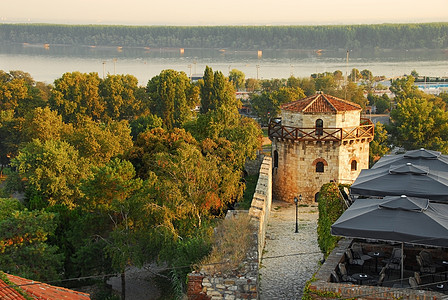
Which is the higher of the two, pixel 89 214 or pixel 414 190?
pixel 414 190

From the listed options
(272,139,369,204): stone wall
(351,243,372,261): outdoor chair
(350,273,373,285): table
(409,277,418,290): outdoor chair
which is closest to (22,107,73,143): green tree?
(272,139,369,204): stone wall

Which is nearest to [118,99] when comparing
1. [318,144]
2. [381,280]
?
[318,144]

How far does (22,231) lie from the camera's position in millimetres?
24703

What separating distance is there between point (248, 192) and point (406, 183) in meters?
14.3

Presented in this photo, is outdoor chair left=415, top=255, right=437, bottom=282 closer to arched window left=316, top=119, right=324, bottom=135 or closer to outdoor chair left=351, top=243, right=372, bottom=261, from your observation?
outdoor chair left=351, top=243, right=372, bottom=261

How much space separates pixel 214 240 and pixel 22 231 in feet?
31.1

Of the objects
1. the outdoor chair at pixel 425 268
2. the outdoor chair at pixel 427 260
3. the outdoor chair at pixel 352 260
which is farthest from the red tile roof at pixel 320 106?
the outdoor chair at pixel 425 268

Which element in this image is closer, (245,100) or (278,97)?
(278,97)

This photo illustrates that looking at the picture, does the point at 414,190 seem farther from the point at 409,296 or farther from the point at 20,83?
the point at 20,83

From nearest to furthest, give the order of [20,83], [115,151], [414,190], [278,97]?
[414,190] → [115,151] → [20,83] → [278,97]

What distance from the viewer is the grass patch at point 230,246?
16.9 meters

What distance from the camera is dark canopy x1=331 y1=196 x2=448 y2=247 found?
1384 centimetres

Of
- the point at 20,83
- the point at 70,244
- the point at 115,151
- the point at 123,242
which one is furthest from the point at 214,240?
the point at 20,83

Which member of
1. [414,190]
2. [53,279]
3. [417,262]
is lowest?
[53,279]
